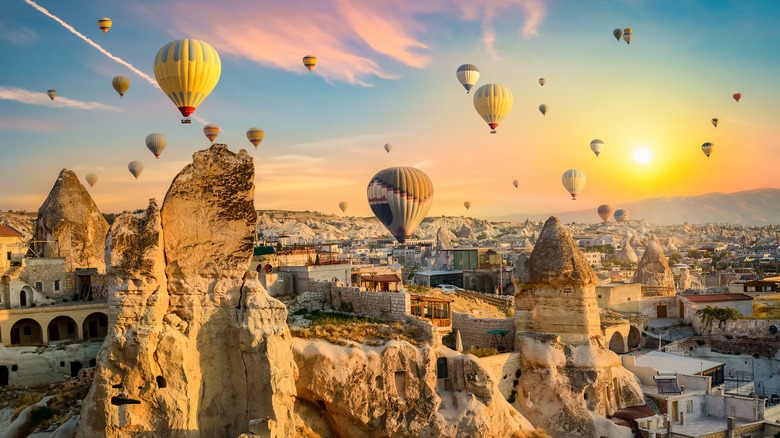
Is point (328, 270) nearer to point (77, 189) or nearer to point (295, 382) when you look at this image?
point (295, 382)

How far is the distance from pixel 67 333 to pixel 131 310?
16353mm

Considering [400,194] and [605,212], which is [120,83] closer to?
[400,194]

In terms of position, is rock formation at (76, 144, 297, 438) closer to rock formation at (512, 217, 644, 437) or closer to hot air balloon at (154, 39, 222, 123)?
rock formation at (512, 217, 644, 437)

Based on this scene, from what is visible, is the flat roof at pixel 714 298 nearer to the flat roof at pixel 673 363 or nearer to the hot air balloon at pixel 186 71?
the flat roof at pixel 673 363

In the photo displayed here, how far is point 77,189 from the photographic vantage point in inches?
1598

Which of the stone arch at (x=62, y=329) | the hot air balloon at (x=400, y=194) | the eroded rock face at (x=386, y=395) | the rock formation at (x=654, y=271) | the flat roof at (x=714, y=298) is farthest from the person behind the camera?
the hot air balloon at (x=400, y=194)

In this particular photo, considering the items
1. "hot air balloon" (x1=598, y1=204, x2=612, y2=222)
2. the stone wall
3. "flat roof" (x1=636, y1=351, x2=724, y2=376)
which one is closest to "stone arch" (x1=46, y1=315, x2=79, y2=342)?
the stone wall

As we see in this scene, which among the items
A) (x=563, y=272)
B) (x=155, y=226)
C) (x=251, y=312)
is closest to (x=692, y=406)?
(x=563, y=272)

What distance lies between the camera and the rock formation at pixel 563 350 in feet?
92.2

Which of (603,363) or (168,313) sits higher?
(168,313)

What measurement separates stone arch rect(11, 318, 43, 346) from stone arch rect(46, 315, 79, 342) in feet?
1.86

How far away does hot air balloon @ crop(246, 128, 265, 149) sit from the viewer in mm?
51812

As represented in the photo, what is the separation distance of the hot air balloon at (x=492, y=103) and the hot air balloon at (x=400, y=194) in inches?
306

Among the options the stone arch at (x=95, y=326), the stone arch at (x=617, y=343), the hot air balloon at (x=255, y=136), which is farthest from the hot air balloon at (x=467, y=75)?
the stone arch at (x=95, y=326)
